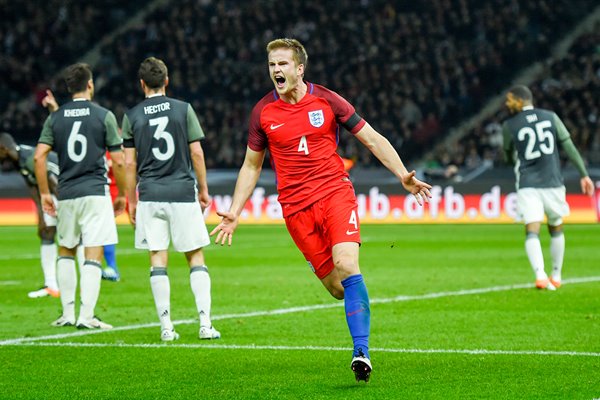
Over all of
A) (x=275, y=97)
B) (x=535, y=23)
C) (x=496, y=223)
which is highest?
(x=535, y=23)

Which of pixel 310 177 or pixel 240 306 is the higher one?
pixel 310 177

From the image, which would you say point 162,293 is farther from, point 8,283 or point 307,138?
point 8,283

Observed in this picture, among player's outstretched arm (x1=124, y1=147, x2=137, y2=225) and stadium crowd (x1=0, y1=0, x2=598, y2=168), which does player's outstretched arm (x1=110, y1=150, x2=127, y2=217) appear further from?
stadium crowd (x1=0, y1=0, x2=598, y2=168)

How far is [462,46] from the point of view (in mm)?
37094

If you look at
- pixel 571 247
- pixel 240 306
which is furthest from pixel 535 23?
pixel 240 306

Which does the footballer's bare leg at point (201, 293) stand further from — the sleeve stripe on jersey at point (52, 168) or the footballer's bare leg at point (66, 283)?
the sleeve stripe on jersey at point (52, 168)

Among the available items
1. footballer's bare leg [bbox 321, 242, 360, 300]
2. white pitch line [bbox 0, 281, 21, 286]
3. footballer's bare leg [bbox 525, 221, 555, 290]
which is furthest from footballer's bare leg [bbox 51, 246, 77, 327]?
footballer's bare leg [bbox 525, 221, 555, 290]

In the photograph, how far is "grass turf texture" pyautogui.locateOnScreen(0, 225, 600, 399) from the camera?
7.12 metres

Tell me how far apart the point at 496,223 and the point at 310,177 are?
20.3 m

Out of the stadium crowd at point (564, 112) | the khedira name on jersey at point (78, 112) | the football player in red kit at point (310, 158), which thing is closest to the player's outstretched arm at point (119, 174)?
the khedira name on jersey at point (78, 112)

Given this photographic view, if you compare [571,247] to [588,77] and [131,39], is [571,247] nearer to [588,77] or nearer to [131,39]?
[588,77]

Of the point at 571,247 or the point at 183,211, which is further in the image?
the point at 571,247

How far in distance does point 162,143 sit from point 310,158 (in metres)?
2.25

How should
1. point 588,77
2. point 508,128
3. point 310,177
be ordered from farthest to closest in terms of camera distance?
1. point 588,77
2. point 508,128
3. point 310,177
